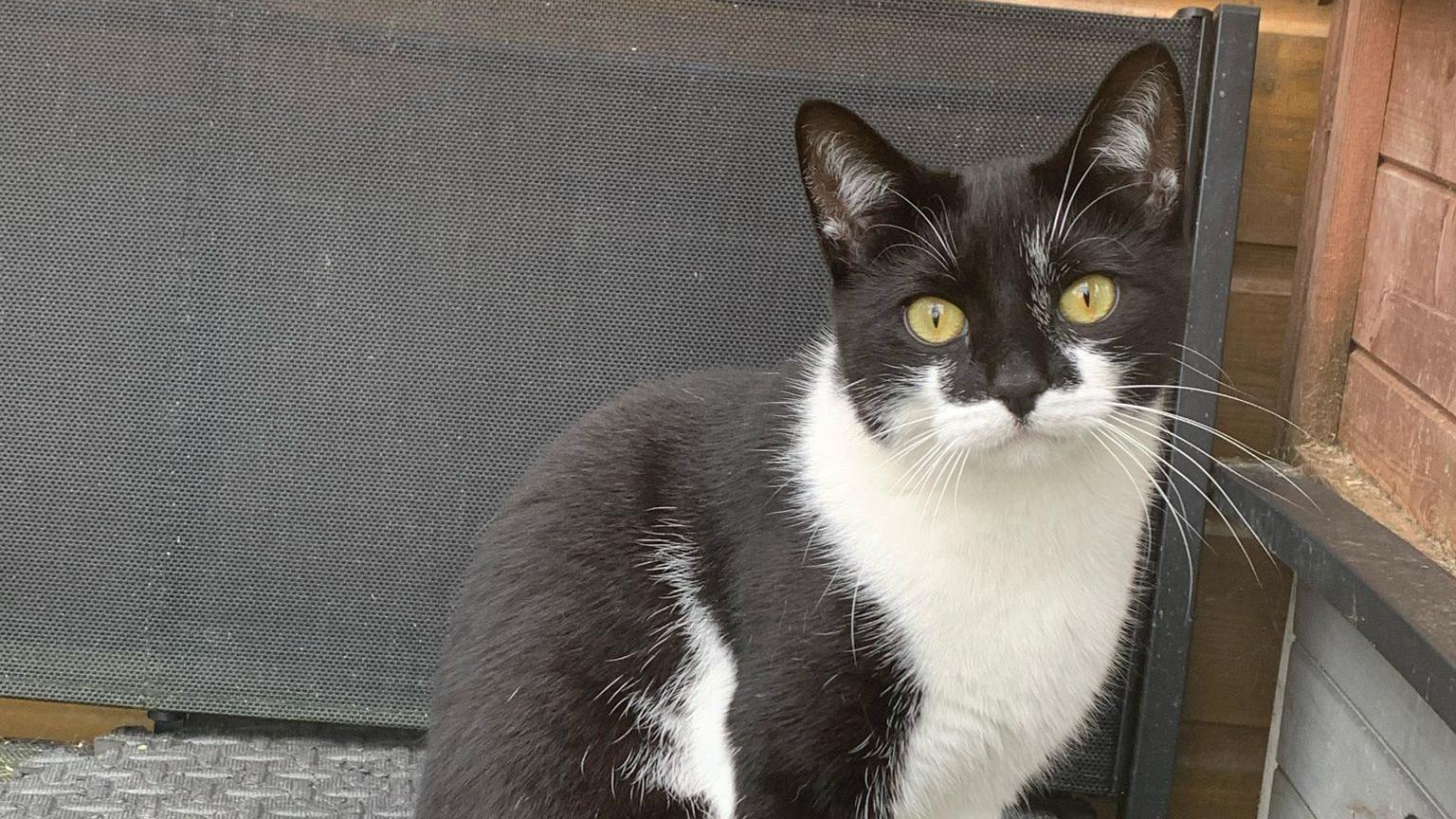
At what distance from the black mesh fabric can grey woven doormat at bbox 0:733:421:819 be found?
70 mm

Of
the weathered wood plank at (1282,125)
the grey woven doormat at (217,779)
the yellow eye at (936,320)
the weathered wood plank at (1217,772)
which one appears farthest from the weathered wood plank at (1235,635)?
the grey woven doormat at (217,779)

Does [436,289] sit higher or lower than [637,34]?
lower

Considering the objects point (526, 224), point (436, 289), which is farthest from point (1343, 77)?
point (436, 289)

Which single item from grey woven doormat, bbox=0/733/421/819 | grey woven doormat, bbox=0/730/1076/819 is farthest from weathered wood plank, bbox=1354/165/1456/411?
grey woven doormat, bbox=0/733/421/819

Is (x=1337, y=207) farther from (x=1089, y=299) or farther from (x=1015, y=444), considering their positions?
(x=1015, y=444)

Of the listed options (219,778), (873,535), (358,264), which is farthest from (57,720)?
(873,535)

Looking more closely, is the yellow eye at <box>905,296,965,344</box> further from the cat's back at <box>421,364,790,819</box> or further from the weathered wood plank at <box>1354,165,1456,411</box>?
the weathered wood plank at <box>1354,165,1456,411</box>

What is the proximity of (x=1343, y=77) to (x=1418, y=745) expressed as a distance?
0.71m

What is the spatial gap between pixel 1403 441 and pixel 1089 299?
0.44 metres

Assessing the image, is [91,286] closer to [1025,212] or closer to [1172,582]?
[1025,212]

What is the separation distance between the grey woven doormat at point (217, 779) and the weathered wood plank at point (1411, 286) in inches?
46.7

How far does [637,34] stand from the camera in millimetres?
1429

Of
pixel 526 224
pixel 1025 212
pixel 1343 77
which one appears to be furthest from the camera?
pixel 526 224

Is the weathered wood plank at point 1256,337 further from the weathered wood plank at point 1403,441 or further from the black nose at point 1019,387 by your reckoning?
the black nose at point 1019,387
